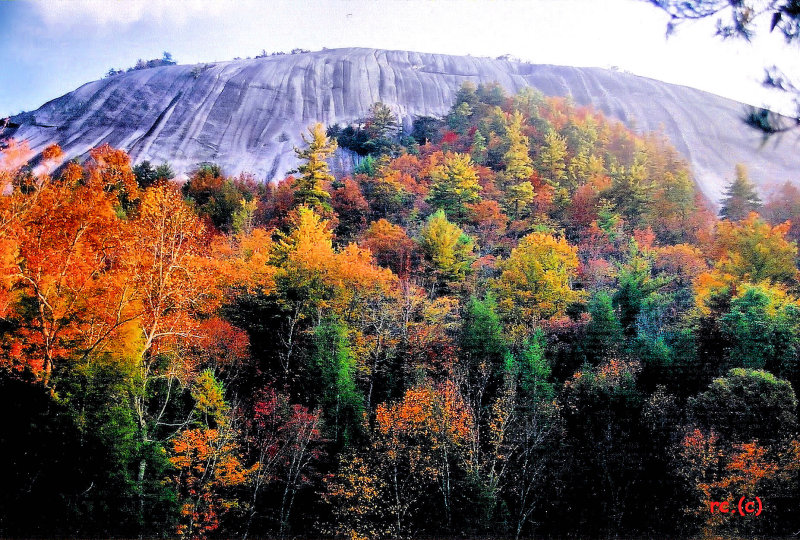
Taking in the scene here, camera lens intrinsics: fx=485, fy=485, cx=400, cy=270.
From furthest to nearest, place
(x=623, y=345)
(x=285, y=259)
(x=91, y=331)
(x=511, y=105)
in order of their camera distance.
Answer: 1. (x=511, y=105)
2. (x=285, y=259)
3. (x=623, y=345)
4. (x=91, y=331)

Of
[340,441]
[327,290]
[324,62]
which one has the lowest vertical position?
[340,441]

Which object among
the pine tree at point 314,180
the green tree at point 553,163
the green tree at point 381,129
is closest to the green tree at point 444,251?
the pine tree at point 314,180

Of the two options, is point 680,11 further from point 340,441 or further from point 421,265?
point 421,265

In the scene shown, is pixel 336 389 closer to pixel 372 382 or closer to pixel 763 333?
pixel 372 382

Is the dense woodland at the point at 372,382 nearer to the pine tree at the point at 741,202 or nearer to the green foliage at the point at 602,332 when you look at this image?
the green foliage at the point at 602,332

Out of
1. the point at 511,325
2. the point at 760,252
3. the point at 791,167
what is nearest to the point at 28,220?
the point at 511,325

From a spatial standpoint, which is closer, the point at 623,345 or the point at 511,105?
the point at 623,345
